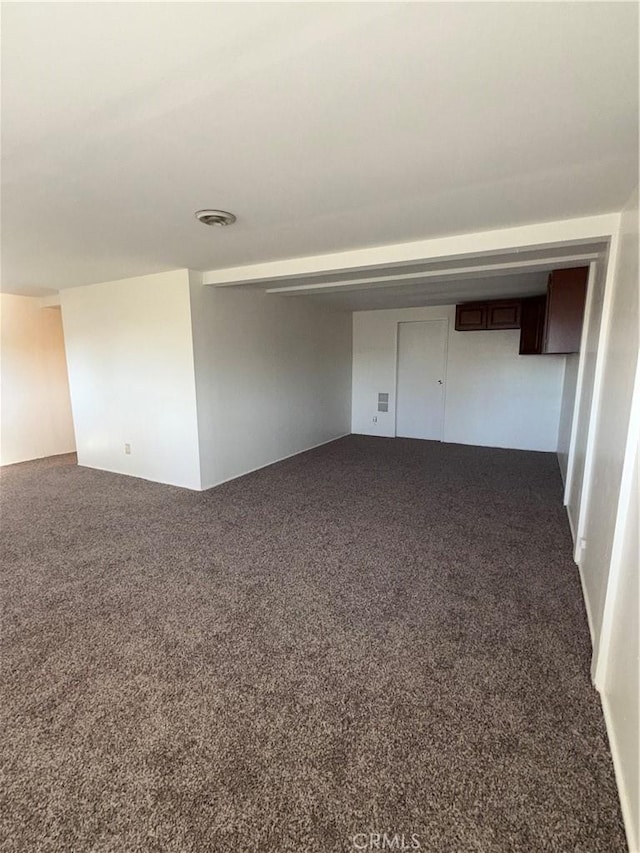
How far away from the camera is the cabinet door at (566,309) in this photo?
11.3 feet

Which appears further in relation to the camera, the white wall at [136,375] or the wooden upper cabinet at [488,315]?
the wooden upper cabinet at [488,315]

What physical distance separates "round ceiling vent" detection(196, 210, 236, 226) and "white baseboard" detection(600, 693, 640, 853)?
2.94 meters

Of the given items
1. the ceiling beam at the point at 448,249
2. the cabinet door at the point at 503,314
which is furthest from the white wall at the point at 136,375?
the cabinet door at the point at 503,314

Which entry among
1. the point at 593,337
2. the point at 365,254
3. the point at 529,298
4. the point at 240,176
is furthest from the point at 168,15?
the point at 529,298

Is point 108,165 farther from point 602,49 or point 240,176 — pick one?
point 602,49

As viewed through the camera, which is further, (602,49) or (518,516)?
(518,516)

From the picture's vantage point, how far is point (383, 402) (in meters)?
6.71

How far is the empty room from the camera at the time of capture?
1139 millimetres

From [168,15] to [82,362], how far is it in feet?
15.2

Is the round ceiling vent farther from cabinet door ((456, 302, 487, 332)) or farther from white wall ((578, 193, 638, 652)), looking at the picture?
cabinet door ((456, 302, 487, 332))

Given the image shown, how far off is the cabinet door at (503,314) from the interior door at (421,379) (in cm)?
76

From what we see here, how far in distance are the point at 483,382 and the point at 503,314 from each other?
40.3 inches

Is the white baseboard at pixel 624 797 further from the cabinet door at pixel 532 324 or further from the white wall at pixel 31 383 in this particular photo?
the white wall at pixel 31 383

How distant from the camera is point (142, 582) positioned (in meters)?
2.47
